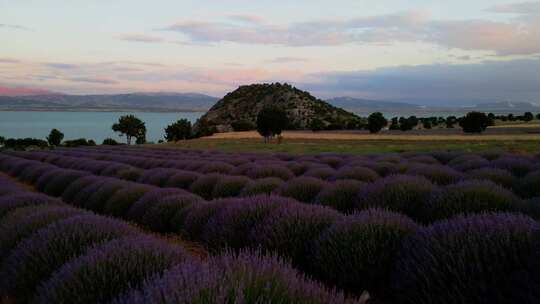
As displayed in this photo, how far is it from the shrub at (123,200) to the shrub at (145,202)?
18.5 inches

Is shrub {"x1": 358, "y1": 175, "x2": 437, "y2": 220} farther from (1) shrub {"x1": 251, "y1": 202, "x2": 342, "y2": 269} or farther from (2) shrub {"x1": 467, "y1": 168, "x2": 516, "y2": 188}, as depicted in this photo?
(2) shrub {"x1": 467, "y1": 168, "x2": 516, "y2": 188}

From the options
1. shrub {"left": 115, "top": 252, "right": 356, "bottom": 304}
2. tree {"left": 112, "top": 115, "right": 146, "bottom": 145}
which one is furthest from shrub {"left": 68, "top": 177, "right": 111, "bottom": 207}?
tree {"left": 112, "top": 115, "right": 146, "bottom": 145}

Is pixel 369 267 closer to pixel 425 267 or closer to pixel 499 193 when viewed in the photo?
pixel 425 267

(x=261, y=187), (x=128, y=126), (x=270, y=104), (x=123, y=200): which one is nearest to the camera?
(x=261, y=187)

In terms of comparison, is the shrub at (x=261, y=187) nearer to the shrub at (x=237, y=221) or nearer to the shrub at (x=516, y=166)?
the shrub at (x=237, y=221)

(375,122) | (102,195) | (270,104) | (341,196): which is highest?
(270,104)

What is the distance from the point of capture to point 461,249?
309cm

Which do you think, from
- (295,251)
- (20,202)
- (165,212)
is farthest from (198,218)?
(20,202)

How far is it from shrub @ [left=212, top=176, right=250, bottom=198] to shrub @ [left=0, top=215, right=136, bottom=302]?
16.2 ft

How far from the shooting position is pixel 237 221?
5.47 meters

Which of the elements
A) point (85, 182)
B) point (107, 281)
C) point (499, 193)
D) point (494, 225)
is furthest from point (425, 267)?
point (85, 182)

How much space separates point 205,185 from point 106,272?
7.44m

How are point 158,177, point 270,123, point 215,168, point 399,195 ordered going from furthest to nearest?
1. point 270,123
2. point 215,168
3. point 158,177
4. point 399,195

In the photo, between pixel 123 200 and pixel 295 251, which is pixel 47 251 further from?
pixel 123 200
